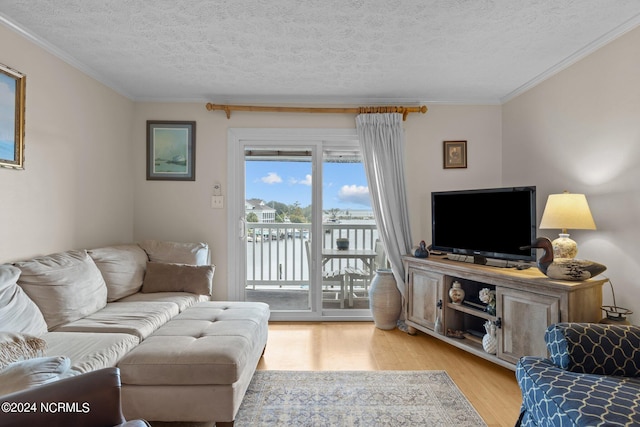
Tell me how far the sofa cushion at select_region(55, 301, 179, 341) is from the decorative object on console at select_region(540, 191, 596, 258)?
2.76 meters

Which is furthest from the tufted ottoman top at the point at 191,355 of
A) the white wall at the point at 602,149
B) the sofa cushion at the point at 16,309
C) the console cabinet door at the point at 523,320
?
the white wall at the point at 602,149

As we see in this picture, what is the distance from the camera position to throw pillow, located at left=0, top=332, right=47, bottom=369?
4.45 ft

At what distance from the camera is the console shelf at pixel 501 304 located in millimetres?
2111

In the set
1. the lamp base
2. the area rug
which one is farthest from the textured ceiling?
the area rug

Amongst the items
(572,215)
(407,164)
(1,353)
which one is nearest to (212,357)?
(1,353)

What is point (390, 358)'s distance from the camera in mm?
2787

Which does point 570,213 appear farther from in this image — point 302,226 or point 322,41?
point 302,226

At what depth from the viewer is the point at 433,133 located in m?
3.65

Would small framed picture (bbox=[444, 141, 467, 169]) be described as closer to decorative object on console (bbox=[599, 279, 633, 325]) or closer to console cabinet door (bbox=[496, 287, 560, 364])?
console cabinet door (bbox=[496, 287, 560, 364])

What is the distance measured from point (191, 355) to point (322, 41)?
84.4 inches

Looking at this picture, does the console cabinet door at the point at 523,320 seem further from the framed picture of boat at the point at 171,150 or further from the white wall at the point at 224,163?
the framed picture of boat at the point at 171,150

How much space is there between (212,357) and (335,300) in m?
2.12

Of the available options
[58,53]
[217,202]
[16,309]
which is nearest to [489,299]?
[217,202]

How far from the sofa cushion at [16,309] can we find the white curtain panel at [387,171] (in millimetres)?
2776
